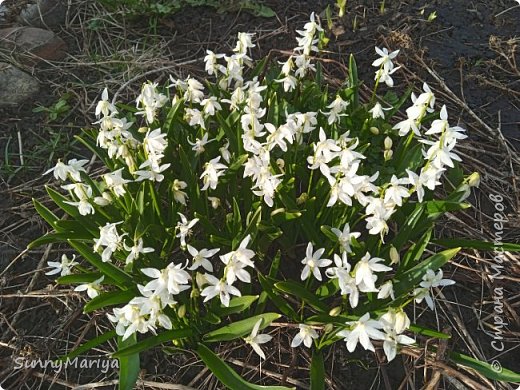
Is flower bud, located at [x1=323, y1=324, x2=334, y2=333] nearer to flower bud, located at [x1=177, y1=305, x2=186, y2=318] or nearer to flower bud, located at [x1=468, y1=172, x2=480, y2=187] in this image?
flower bud, located at [x1=177, y1=305, x2=186, y2=318]

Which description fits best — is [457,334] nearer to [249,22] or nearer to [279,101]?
[279,101]

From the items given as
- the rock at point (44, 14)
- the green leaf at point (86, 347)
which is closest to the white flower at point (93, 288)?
the green leaf at point (86, 347)

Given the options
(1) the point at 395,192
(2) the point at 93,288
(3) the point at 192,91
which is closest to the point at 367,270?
(1) the point at 395,192

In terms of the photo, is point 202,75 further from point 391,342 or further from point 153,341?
point 391,342

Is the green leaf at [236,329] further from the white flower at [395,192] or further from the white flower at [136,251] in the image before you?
the white flower at [395,192]

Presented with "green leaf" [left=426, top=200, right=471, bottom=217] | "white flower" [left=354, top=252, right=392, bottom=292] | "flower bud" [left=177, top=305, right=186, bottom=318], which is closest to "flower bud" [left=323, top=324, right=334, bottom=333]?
"white flower" [left=354, top=252, right=392, bottom=292]

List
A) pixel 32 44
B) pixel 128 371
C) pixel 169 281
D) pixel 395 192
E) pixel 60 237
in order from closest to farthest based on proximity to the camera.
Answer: pixel 169 281
pixel 395 192
pixel 128 371
pixel 60 237
pixel 32 44
